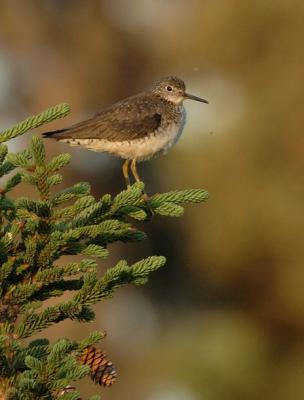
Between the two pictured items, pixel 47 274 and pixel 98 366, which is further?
pixel 98 366

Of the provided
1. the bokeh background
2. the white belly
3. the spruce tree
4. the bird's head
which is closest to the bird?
the white belly

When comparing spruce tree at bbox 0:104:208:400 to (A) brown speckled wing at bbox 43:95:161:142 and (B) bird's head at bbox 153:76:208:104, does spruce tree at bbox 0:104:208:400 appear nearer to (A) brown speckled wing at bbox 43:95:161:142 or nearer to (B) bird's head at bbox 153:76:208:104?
(A) brown speckled wing at bbox 43:95:161:142

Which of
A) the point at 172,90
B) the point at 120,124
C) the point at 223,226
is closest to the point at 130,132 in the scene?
the point at 120,124

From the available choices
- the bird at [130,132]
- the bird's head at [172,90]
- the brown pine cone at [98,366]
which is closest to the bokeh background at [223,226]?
the bird's head at [172,90]

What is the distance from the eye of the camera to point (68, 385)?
4.32 meters

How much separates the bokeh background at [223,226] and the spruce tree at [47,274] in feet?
52.4

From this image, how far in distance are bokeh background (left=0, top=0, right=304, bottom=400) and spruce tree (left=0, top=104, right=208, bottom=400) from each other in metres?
16.0

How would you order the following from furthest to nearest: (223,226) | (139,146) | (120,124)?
1. (223,226)
2. (120,124)
3. (139,146)

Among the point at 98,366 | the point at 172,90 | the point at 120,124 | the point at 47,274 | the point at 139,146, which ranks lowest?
the point at 98,366

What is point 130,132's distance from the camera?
369 inches

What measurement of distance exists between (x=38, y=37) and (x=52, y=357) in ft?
94.0

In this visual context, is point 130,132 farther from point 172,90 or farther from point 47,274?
point 47,274

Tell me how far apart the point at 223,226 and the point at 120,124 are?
1388 centimetres

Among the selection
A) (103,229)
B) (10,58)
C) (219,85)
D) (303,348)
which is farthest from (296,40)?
(103,229)
